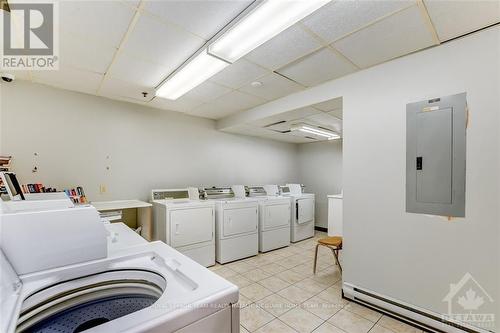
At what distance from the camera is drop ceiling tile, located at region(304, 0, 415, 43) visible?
1.54 m

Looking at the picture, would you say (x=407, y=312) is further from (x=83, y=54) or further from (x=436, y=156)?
(x=83, y=54)

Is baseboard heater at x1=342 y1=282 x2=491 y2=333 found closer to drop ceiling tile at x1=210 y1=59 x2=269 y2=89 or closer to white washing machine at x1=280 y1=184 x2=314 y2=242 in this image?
white washing machine at x1=280 y1=184 x2=314 y2=242

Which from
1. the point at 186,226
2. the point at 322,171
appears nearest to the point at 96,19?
the point at 186,226

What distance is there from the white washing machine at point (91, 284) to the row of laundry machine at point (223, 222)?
192 centimetres

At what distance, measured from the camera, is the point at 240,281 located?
2.98 m

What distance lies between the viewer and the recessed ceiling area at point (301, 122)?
315 centimetres

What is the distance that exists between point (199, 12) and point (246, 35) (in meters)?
0.39

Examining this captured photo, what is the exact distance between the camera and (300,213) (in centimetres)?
475

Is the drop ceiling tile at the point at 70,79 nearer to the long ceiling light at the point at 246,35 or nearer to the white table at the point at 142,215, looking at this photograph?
the long ceiling light at the point at 246,35

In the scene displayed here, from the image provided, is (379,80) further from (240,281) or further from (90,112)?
(90,112)

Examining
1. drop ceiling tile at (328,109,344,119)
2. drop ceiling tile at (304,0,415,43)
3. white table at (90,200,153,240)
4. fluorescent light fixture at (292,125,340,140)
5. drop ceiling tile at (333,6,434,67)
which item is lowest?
white table at (90,200,153,240)

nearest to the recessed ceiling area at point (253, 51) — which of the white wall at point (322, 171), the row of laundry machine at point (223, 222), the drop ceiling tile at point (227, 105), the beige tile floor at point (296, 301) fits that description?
the drop ceiling tile at point (227, 105)

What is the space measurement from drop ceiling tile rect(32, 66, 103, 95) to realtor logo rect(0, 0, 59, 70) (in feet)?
0.44

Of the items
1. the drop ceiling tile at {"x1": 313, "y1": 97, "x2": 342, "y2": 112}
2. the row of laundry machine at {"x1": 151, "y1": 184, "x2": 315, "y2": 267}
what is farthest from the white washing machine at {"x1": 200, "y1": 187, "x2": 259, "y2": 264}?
the drop ceiling tile at {"x1": 313, "y1": 97, "x2": 342, "y2": 112}
